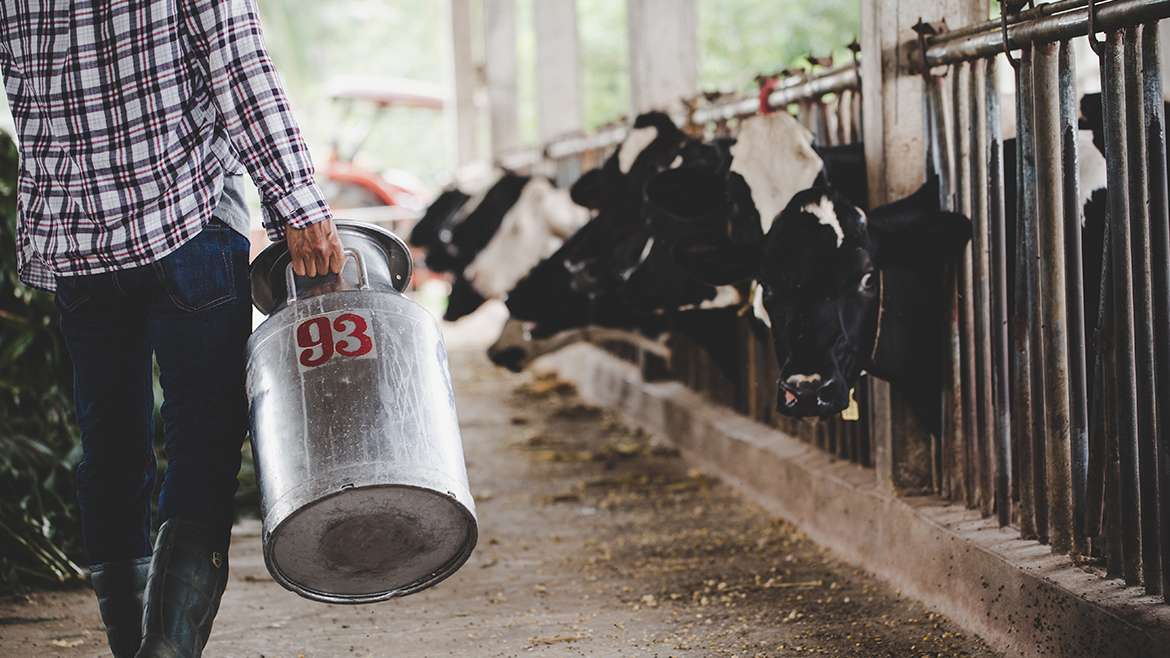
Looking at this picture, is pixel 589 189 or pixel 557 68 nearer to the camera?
pixel 589 189

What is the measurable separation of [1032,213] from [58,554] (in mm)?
2906

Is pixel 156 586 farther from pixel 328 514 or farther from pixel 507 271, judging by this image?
pixel 507 271

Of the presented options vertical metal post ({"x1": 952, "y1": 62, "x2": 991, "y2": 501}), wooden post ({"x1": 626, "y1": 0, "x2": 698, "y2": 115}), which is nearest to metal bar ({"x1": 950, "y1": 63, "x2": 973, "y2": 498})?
vertical metal post ({"x1": 952, "y1": 62, "x2": 991, "y2": 501})

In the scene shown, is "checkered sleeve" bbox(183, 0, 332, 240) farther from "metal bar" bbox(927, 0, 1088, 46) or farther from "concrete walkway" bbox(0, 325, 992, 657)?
"metal bar" bbox(927, 0, 1088, 46)

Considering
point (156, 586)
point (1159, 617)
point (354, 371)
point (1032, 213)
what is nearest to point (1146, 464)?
point (1159, 617)

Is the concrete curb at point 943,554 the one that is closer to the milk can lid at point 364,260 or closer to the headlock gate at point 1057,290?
the headlock gate at point 1057,290

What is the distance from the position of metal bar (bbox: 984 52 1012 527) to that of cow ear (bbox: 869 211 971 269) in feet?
0.36

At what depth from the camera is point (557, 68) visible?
377 inches

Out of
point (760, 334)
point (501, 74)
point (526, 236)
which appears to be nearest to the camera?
point (760, 334)

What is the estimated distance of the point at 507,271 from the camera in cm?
688

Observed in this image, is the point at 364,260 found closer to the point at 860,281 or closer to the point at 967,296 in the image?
the point at 860,281

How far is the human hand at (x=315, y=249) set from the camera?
8.75ft

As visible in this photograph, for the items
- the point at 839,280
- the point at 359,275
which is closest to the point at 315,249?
the point at 359,275

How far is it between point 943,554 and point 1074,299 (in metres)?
0.79
